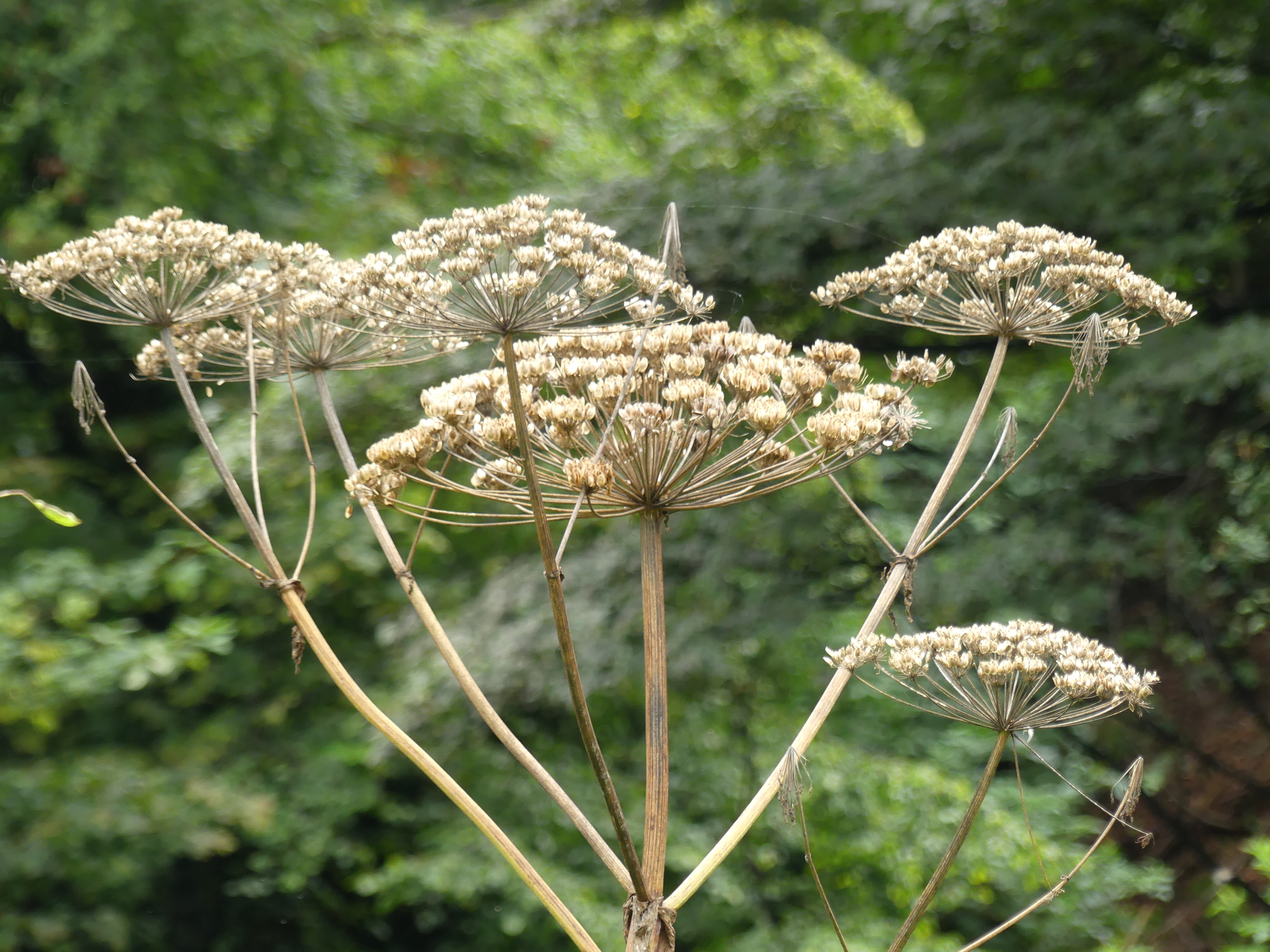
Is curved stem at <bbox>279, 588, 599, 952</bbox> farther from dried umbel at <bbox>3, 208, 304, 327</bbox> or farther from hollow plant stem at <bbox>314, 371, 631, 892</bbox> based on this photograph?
dried umbel at <bbox>3, 208, 304, 327</bbox>

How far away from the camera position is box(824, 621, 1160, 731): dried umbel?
5.15 feet

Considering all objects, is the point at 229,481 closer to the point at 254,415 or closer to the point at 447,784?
the point at 254,415

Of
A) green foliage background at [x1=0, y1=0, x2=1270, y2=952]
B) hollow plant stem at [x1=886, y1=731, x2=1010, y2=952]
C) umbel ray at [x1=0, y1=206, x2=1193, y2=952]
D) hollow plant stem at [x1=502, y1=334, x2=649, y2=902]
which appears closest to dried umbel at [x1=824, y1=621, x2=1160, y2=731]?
umbel ray at [x1=0, y1=206, x2=1193, y2=952]

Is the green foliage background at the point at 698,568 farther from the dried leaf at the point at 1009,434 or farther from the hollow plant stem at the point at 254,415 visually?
the hollow plant stem at the point at 254,415

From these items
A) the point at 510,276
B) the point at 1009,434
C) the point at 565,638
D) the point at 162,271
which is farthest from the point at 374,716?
the point at 1009,434

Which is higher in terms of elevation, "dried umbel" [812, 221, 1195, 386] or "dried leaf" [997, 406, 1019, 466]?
"dried umbel" [812, 221, 1195, 386]

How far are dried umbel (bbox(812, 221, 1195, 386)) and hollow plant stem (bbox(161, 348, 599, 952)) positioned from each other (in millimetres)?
940

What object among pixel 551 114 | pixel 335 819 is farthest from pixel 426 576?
pixel 551 114

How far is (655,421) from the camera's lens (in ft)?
5.01

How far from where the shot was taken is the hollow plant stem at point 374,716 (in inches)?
55.8

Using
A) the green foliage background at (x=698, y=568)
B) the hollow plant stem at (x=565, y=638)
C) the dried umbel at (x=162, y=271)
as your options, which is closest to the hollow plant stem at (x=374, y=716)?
the hollow plant stem at (x=565, y=638)

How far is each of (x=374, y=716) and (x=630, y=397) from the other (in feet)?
1.87

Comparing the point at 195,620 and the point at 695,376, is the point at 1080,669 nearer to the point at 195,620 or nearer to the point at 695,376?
the point at 695,376

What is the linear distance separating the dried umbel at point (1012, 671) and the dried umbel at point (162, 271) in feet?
3.39
